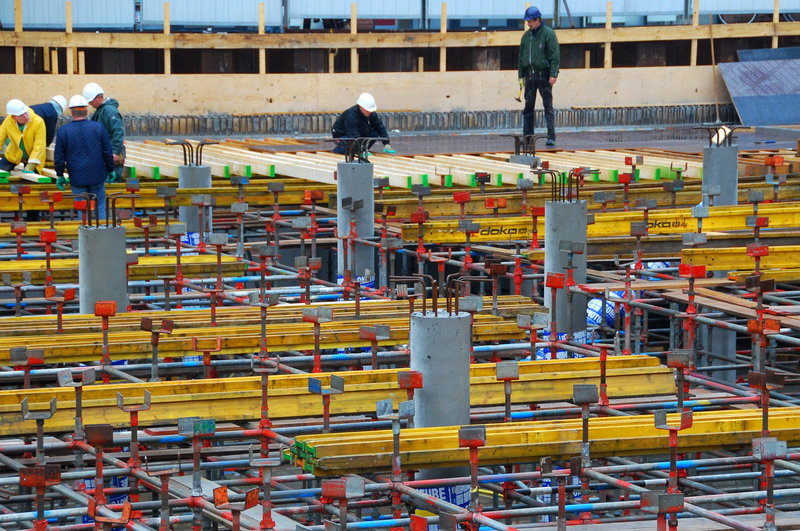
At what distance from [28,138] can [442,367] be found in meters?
13.8

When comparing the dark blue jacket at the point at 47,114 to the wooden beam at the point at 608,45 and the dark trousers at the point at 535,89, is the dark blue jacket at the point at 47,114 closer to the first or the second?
the dark trousers at the point at 535,89

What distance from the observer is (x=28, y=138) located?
25.2 m

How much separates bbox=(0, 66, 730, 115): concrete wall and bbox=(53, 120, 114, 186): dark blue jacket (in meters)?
21.3

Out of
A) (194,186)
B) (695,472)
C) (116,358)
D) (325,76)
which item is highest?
(325,76)

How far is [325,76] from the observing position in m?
44.9

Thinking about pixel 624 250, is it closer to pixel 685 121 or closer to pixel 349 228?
pixel 349 228

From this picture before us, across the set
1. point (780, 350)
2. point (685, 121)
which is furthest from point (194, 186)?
point (685, 121)

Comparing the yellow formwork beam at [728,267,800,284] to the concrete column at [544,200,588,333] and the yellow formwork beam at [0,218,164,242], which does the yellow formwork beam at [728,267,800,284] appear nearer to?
the concrete column at [544,200,588,333]

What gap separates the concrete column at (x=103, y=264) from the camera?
18.2 m

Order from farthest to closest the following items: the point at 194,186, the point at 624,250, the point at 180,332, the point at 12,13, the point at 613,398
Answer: the point at 12,13 < the point at 194,186 < the point at 624,250 < the point at 180,332 < the point at 613,398

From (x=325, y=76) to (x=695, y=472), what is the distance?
3071 cm

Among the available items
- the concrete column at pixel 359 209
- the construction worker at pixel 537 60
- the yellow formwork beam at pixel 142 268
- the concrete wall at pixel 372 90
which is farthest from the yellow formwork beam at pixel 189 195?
the concrete wall at pixel 372 90

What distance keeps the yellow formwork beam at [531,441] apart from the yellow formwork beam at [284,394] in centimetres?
103

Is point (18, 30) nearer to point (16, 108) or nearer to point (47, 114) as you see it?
point (47, 114)
